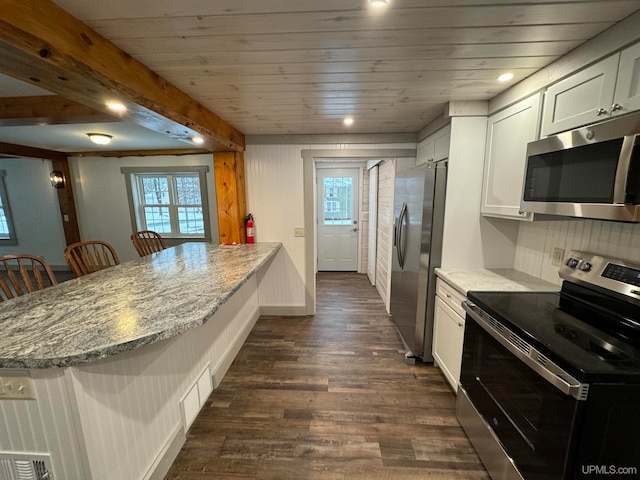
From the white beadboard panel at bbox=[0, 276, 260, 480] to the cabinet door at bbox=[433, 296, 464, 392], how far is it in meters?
1.84

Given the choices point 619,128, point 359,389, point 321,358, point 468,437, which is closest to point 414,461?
point 468,437

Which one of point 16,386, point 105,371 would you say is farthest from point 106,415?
point 16,386

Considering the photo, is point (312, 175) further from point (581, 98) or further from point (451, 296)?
point (581, 98)

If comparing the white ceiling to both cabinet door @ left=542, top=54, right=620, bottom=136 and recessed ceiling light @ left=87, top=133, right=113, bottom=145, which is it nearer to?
cabinet door @ left=542, top=54, right=620, bottom=136

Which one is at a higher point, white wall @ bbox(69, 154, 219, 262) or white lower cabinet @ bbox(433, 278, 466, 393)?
white wall @ bbox(69, 154, 219, 262)

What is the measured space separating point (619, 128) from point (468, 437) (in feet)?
5.97

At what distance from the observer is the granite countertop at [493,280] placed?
5.66 feet

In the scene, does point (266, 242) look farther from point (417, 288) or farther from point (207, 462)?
point (207, 462)

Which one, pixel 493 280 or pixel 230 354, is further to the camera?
pixel 230 354

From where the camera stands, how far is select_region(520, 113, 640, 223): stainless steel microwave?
974mm

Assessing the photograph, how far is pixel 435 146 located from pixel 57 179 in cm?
612

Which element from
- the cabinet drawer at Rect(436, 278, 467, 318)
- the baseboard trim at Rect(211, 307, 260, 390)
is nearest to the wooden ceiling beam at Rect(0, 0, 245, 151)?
the baseboard trim at Rect(211, 307, 260, 390)

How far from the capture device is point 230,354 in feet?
7.63

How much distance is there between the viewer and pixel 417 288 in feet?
7.49
